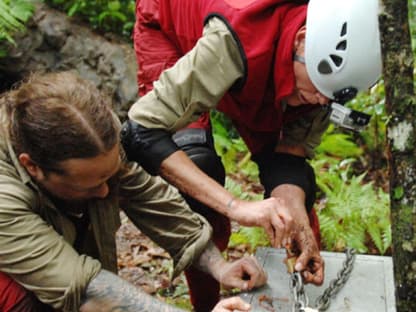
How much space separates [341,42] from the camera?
271 centimetres

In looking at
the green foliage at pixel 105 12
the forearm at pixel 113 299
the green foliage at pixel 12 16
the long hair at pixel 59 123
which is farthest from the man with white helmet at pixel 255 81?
the green foliage at pixel 105 12

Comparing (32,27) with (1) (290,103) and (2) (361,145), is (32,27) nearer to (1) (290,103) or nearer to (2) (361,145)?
(2) (361,145)

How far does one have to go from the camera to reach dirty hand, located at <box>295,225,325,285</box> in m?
2.79

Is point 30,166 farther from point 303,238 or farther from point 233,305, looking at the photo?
point 303,238

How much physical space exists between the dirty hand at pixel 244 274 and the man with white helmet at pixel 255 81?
0.59ft

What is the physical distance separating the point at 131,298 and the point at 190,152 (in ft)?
2.88

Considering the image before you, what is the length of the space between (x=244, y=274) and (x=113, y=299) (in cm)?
65

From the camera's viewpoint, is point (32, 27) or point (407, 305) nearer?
point (407, 305)

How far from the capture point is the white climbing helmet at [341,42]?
266 centimetres

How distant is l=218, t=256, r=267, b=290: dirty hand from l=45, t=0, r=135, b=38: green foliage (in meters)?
4.32

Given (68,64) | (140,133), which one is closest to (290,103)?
(140,133)

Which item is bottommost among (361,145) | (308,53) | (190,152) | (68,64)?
(361,145)

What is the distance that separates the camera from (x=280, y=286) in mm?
2848

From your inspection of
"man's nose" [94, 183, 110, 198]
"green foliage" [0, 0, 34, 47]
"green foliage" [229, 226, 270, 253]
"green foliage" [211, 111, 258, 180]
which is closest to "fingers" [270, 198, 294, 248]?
"man's nose" [94, 183, 110, 198]
